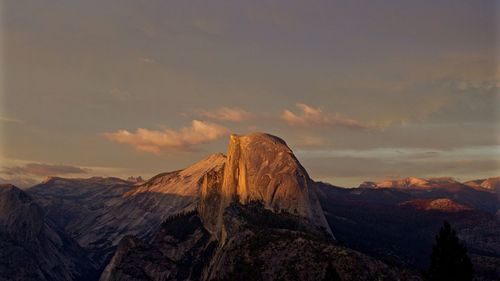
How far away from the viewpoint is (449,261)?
9944cm

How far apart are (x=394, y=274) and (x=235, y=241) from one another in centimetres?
5714

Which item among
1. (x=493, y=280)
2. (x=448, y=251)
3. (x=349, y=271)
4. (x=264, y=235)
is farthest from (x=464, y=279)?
(x=493, y=280)

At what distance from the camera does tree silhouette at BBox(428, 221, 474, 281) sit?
324 ft

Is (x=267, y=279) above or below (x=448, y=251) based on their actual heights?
below

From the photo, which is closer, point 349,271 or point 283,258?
point 349,271

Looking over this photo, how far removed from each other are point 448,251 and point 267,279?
221 feet

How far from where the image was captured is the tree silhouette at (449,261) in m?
98.9

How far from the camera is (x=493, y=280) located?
19812 centimetres

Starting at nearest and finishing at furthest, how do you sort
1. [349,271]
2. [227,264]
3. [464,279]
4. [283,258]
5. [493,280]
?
[464,279] < [349,271] < [283,258] < [227,264] < [493,280]

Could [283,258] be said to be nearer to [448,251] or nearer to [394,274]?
[394,274]

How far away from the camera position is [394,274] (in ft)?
495

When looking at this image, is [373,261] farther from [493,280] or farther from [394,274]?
[493,280]

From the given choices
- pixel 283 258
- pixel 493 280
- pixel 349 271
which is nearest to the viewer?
pixel 349 271

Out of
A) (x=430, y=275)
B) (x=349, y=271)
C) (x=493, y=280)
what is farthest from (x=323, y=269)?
(x=493, y=280)
